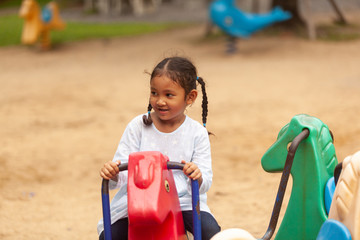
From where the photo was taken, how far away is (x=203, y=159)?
248 centimetres

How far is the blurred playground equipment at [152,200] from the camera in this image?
1.97 meters

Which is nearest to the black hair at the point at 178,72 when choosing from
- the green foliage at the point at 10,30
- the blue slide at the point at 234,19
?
the blue slide at the point at 234,19

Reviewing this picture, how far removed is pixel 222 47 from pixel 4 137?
6692mm

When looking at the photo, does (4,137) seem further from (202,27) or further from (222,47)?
(202,27)

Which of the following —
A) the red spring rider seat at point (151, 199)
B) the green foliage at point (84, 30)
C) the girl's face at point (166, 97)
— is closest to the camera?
the red spring rider seat at point (151, 199)

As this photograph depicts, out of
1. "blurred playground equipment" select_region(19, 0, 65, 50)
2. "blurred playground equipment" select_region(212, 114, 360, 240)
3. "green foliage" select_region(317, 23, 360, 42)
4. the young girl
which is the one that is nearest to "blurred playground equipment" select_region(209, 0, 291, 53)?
"green foliage" select_region(317, 23, 360, 42)

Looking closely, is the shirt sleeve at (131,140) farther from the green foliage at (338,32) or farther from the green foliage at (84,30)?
the green foliage at (84,30)

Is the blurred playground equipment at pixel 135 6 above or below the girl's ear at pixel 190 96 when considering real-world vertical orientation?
below

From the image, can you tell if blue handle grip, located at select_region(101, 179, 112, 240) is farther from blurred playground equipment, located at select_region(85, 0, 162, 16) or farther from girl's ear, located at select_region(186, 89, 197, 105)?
blurred playground equipment, located at select_region(85, 0, 162, 16)

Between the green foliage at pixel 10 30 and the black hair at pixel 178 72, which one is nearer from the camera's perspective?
the black hair at pixel 178 72

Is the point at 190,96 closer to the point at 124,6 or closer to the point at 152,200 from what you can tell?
the point at 152,200

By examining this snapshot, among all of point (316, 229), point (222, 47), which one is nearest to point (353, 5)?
point (222, 47)

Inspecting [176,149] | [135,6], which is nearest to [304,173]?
[176,149]

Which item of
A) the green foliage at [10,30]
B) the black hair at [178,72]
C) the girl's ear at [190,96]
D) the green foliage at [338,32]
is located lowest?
the green foliage at [10,30]
